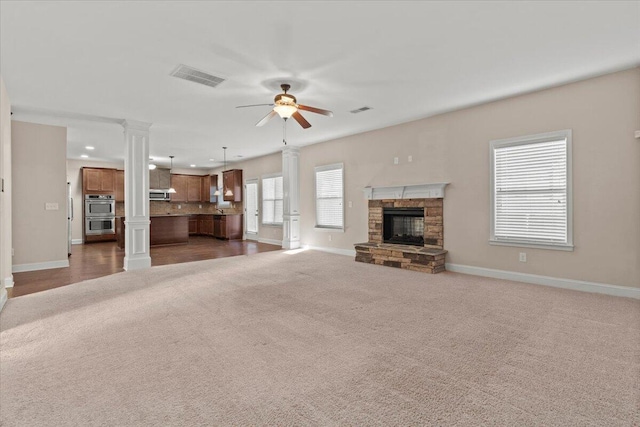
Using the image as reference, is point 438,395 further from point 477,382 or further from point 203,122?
point 203,122

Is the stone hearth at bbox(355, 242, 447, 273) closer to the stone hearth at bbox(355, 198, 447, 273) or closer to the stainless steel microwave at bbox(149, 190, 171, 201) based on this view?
the stone hearth at bbox(355, 198, 447, 273)

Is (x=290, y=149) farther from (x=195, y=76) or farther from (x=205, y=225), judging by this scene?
(x=205, y=225)

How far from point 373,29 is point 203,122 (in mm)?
4230

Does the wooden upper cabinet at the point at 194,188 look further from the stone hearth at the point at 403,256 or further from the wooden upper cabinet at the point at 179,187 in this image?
the stone hearth at the point at 403,256

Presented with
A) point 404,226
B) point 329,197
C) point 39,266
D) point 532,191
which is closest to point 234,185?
point 329,197

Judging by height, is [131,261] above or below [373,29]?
below

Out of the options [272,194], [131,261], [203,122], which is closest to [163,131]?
[203,122]

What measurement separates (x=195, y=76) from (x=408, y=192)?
4155mm

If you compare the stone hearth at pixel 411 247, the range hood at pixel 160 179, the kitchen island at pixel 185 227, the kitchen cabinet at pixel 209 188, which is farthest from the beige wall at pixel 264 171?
the stone hearth at pixel 411 247

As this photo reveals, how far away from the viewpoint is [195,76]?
13.4 ft

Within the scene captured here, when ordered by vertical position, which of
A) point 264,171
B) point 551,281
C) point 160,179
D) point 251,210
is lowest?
point 551,281

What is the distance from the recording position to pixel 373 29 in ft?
10.0

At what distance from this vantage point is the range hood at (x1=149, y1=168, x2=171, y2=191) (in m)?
11.9

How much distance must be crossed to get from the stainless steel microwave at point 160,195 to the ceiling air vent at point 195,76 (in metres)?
8.95
